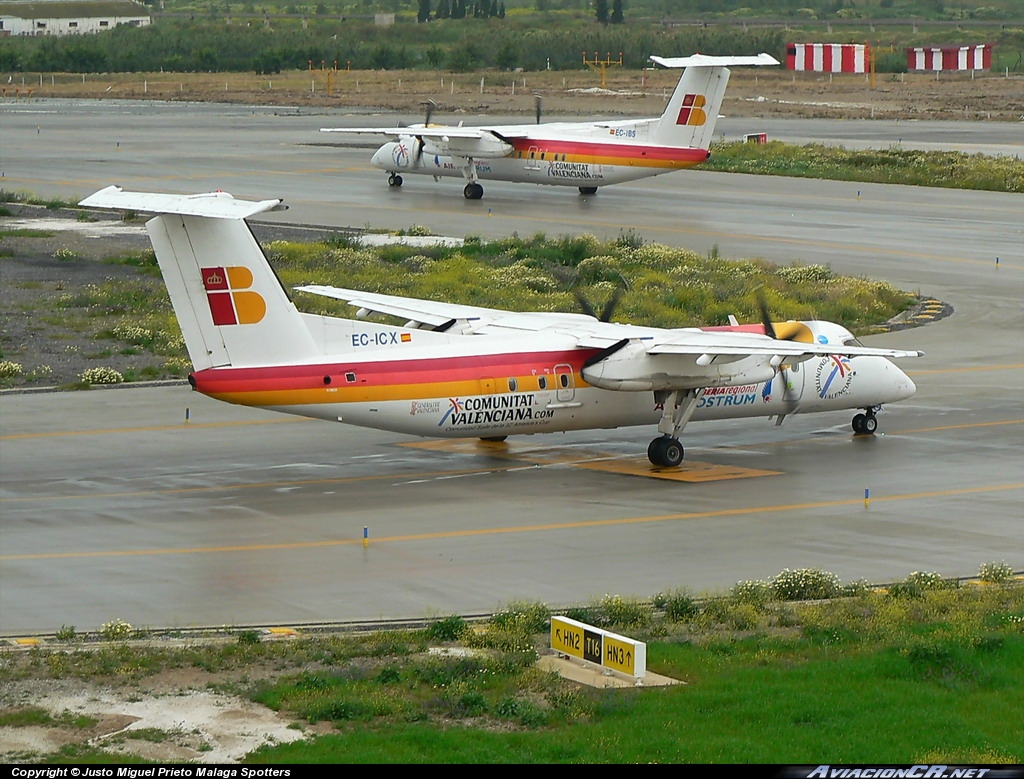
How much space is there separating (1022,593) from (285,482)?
13.6m

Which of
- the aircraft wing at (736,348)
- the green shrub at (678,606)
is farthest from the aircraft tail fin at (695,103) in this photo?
the green shrub at (678,606)

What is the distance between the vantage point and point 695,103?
6538 cm

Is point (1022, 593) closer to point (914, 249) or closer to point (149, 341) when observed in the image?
point (149, 341)

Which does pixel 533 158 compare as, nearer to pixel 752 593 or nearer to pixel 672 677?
pixel 752 593

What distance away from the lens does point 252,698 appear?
58.4 ft

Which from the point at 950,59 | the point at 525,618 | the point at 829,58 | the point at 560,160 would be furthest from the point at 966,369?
the point at 950,59

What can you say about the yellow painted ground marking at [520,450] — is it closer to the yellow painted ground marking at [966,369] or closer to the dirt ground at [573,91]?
the yellow painted ground marking at [966,369]

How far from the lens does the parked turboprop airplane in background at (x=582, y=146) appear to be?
65.5 meters

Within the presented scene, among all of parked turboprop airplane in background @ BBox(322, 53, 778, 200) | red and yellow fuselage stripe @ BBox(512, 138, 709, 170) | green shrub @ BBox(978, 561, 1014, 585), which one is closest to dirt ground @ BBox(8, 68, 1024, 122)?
parked turboprop airplane in background @ BBox(322, 53, 778, 200)

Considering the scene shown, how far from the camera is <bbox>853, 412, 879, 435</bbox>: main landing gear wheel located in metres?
34.6

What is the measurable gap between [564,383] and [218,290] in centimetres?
701

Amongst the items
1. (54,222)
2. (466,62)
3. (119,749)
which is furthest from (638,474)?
(466,62)

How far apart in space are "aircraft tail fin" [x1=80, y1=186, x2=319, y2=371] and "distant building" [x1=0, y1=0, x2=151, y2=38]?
17002 cm

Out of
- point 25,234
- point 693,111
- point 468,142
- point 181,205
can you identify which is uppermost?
point 693,111
